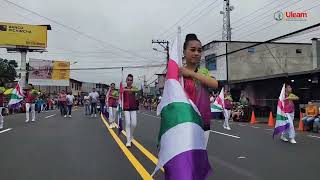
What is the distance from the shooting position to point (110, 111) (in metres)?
21.7

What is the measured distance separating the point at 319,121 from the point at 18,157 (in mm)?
13818

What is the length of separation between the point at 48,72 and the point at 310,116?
221 feet

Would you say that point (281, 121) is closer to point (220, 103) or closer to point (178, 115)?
point (220, 103)

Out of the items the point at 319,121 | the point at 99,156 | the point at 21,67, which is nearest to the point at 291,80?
the point at 319,121

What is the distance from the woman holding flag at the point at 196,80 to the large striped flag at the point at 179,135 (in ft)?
0.39

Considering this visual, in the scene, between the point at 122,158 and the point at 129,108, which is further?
the point at 129,108

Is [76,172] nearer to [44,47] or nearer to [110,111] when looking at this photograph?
[110,111]

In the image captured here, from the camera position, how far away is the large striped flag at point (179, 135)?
464cm

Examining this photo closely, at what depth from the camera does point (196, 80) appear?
16.1ft

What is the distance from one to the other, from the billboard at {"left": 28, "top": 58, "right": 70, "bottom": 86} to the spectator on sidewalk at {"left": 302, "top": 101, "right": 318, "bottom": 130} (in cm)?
6542

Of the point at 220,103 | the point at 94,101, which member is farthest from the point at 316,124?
the point at 94,101

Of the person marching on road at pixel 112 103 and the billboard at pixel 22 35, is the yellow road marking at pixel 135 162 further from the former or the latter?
the billboard at pixel 22 35

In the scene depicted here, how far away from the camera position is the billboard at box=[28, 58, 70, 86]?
8244cm

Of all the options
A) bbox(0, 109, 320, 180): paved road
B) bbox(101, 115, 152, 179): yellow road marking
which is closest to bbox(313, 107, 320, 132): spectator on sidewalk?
bbox(0, 109, 320, 180): paved road
